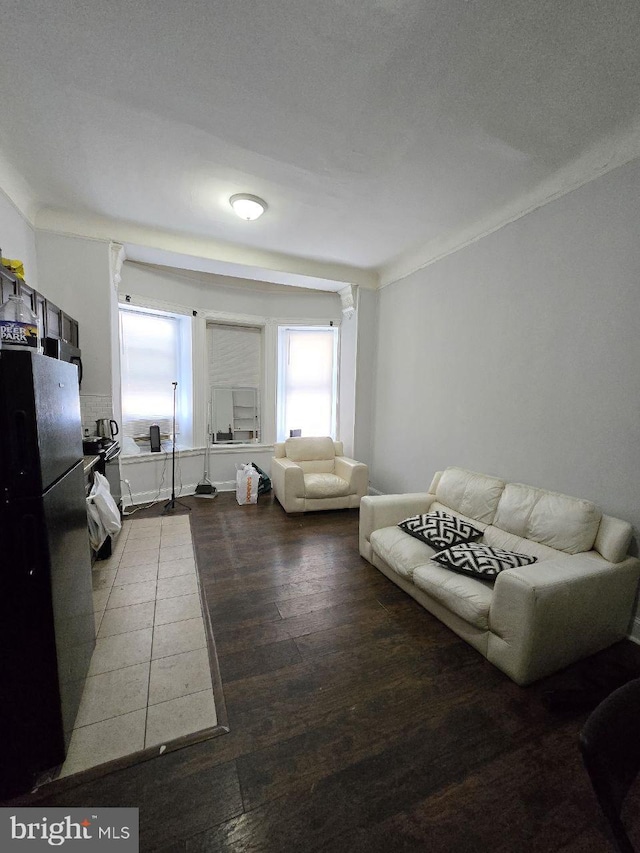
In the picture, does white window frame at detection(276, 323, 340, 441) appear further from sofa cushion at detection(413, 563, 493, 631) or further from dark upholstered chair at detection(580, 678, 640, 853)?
dark upholstered chair at detection(580, 678, 640, 853)

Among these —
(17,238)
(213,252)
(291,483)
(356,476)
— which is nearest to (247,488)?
(291,483)

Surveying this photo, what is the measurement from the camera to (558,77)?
164 cm

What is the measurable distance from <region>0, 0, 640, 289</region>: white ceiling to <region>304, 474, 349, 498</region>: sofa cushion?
8.98 ft

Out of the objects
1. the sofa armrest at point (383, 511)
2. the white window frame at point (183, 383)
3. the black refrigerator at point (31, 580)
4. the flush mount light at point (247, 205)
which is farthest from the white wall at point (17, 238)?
the sofa armrest at point (383, 511)

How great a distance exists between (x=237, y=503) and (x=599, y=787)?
4.01 meters

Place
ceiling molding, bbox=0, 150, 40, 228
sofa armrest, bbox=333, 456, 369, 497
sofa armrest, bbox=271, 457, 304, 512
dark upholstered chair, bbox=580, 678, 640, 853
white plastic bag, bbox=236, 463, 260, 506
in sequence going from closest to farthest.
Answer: dark upholstered chair, bbox=580, 678, 640, 853
ceiling molding, bbox=0, 150, 40, 228
sofa armrest, bbox=271, 457, 304, 512
sofa armrest, bbox=333, 456, 369, 497
white plastic bag, bbox=236, 463, 260, 506

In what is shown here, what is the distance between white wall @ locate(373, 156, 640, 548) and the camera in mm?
2041

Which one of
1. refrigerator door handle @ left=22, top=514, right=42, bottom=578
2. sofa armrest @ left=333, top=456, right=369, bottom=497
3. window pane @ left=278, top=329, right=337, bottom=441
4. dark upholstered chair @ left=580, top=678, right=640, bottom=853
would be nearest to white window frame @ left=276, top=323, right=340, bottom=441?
window pane @ left=278, top=329, right=337, bottom=441

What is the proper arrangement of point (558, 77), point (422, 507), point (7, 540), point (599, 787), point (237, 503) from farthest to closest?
point (237, 503), point (422, 507), point (558, 77), point (7, 540), point (599, 787)

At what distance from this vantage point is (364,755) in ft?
4.40

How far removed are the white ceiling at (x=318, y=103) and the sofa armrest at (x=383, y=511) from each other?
2453 mm

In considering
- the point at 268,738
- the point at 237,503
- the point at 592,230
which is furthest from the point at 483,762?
the point at 237,503

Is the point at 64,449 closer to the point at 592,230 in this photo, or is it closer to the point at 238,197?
the point at 238,197

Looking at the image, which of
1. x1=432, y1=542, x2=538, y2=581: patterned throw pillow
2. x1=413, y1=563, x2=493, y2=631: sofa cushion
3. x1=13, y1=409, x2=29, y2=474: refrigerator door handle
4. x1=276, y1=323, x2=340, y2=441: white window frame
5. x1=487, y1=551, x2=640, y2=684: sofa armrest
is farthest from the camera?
x1=276, y1=323, x2=340, y2=441: white window frame
